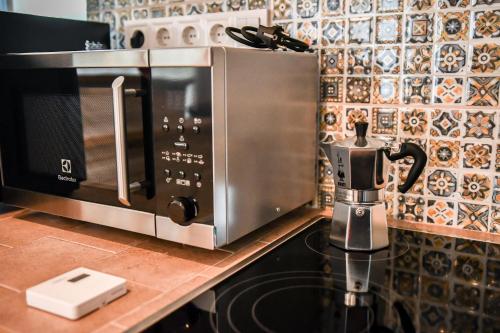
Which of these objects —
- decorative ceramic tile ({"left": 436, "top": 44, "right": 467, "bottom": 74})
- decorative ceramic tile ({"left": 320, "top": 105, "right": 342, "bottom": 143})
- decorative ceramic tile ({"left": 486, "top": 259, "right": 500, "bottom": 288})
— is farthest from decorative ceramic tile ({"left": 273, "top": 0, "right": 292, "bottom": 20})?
decorative ceramic tile ({"left": 486, "top": 259, "right": 500, "bottom": 288})

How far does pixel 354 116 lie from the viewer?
39.7 inches

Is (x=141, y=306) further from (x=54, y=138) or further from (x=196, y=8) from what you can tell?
(x=196, y=8)

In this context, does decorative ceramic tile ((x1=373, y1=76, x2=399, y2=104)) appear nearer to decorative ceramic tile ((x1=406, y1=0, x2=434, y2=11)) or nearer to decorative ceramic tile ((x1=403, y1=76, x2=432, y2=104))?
decorative ceramic tile ((x1=403, y1=76, x2=432, y2=104))

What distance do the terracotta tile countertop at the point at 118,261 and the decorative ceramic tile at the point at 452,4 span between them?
432 mm

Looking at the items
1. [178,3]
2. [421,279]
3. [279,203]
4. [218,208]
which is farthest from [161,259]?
[178,3]

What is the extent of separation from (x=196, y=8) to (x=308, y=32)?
31 centimetres

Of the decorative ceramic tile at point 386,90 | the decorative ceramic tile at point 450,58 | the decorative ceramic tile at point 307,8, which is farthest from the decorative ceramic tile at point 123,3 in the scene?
the decorative ceramic tile at point 450,58

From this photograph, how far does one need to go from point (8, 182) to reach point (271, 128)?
594 mm

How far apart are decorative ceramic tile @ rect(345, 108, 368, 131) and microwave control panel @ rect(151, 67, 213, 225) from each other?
16.0 inches

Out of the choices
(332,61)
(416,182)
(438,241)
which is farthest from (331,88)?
(438,241)

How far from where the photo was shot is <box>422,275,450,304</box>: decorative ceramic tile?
669 mm

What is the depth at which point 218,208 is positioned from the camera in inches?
29.0

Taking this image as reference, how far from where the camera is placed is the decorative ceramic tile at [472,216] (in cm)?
92

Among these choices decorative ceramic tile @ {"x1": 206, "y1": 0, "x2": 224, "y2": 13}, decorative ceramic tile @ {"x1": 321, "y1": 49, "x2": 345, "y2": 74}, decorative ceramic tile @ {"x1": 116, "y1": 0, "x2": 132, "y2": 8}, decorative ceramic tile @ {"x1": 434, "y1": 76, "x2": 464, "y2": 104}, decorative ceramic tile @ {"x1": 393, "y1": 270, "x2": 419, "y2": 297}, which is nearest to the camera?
decorative ceramic tile @ {"x1": 393, "y1": 270, "x2": 419, "y2": 297}
